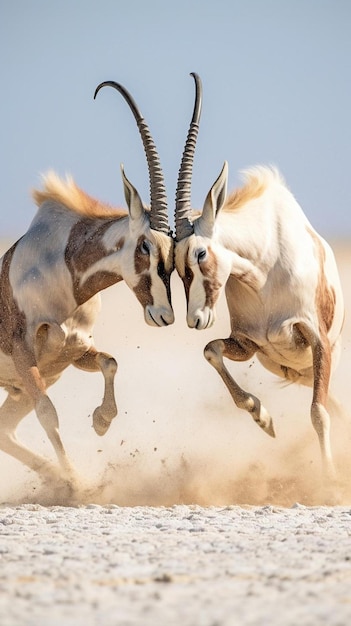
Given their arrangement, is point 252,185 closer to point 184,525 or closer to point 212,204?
point 212,204

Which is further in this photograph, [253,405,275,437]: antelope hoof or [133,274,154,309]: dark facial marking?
[253,405,275,437]: antelope hoof

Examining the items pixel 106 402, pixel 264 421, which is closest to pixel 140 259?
pixel 106 402

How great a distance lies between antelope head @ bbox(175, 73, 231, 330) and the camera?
33.2ft

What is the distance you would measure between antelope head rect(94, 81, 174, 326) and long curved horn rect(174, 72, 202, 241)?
11 cm

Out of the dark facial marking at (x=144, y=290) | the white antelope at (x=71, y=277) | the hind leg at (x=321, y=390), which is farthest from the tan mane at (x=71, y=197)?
the hind leg at (x=321, y=390)

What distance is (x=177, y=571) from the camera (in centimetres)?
566

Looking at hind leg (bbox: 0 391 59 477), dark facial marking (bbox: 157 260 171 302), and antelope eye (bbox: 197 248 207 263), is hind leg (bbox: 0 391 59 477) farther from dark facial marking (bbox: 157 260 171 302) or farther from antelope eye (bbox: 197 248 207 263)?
antelope eye (bbox: 197 248 207 263)

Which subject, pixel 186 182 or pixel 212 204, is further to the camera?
pixel 186 182

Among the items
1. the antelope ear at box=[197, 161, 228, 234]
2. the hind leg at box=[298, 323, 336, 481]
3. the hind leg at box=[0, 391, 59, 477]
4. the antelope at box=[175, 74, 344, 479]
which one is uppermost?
the antelope ear at box=[197, 161, 228, 234]

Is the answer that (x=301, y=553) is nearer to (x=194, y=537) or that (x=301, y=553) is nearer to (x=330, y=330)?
(x=194, y=537)

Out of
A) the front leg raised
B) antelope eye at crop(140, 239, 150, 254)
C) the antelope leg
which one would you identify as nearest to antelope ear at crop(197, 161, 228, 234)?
antelope eye at crop(140, 239, 150, 254)

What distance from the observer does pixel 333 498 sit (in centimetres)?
1005

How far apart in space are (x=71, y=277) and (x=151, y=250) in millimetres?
1069

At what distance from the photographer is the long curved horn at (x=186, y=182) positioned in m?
10.4
